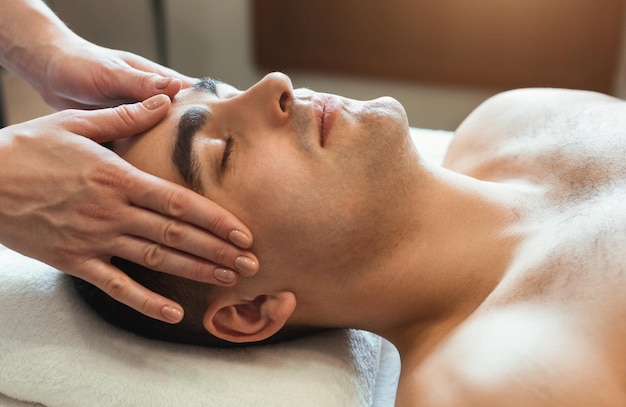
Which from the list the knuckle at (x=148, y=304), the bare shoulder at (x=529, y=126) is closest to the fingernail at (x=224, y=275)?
the knuckle at (x=148, y=304)

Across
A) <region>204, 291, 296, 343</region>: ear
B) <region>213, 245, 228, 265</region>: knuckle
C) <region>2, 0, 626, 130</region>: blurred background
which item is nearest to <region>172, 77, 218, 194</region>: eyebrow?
<region>213, 245, 228, 265</region>: knuckle

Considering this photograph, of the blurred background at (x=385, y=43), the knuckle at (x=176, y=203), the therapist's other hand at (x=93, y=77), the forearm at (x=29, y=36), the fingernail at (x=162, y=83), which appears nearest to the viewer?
the knuckle at (x=176, y=203)

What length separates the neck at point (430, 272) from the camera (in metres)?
1.22

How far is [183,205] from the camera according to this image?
1094 mm

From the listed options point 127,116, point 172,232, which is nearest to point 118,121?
point 127,116

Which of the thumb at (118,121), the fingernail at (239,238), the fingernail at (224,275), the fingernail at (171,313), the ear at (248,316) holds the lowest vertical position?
the ear at (248,316)

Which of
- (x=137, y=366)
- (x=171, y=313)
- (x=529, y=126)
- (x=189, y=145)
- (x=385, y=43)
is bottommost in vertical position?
(x=385, y=43)

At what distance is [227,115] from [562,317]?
626 millimetres

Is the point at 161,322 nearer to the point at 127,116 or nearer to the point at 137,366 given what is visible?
the point at 137,366

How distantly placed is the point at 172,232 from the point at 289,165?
Result: 221 millimetres

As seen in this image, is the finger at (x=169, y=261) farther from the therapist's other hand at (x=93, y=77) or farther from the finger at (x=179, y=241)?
the therapist's other hand at (x=93, y=77)

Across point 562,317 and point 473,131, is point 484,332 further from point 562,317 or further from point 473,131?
point 473,131

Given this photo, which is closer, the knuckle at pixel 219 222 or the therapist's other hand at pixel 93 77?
the knuckle at pixel 219 222

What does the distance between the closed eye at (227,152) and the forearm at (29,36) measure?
0.60 meters
